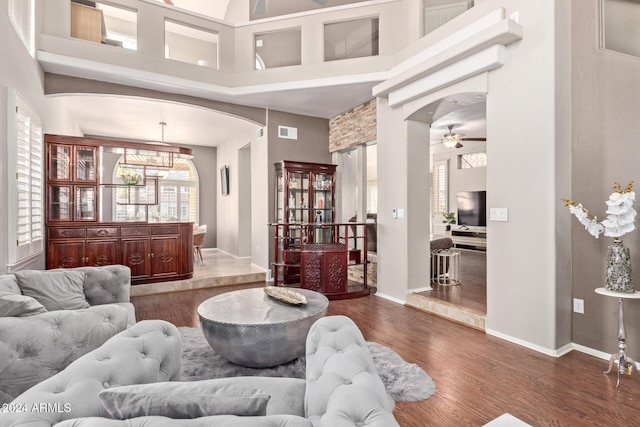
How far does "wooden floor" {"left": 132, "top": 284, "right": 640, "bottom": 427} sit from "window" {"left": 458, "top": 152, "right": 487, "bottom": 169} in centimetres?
675

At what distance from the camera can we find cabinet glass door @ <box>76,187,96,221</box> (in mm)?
4910

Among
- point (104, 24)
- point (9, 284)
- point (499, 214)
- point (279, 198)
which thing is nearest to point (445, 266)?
point (499, 214)

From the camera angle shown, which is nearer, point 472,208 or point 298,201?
point 298,201

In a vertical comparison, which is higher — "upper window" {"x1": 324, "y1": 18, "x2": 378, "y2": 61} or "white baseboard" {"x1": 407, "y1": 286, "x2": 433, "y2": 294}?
"upper window" {"x1": 324, "y1": 18, "x2": 378, "y2": 61}

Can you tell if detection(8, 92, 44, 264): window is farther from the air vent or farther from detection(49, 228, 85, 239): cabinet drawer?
the air vent

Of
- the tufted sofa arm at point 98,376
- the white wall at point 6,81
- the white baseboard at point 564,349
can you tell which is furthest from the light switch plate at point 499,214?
the white wall at point 6,81

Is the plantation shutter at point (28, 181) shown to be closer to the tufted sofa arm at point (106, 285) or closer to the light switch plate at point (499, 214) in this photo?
the tufted sofa arm at point (106, 285)

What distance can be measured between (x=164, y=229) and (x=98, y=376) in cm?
459

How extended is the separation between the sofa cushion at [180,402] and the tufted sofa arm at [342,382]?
8.8 inches

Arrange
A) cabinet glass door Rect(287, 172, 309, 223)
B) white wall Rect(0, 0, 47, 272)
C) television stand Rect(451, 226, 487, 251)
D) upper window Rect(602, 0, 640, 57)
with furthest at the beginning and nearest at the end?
television stand Rect(451, 226, 487, 251) → cabinet glass door Rect(287, 172, 309, 223) → upper window Rect(602, 0, 640, 57) → white wall Rect(0, 0, 47, 272)

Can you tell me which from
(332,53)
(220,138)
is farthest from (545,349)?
(220,138)

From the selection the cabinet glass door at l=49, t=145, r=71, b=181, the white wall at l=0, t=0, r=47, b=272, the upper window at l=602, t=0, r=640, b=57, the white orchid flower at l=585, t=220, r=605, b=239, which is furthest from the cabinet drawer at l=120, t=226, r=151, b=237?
the upper window at l=602, t=0, r=640, b=57

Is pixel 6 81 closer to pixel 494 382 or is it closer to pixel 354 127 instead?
pixel 354 127

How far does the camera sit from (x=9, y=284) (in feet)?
7.71
